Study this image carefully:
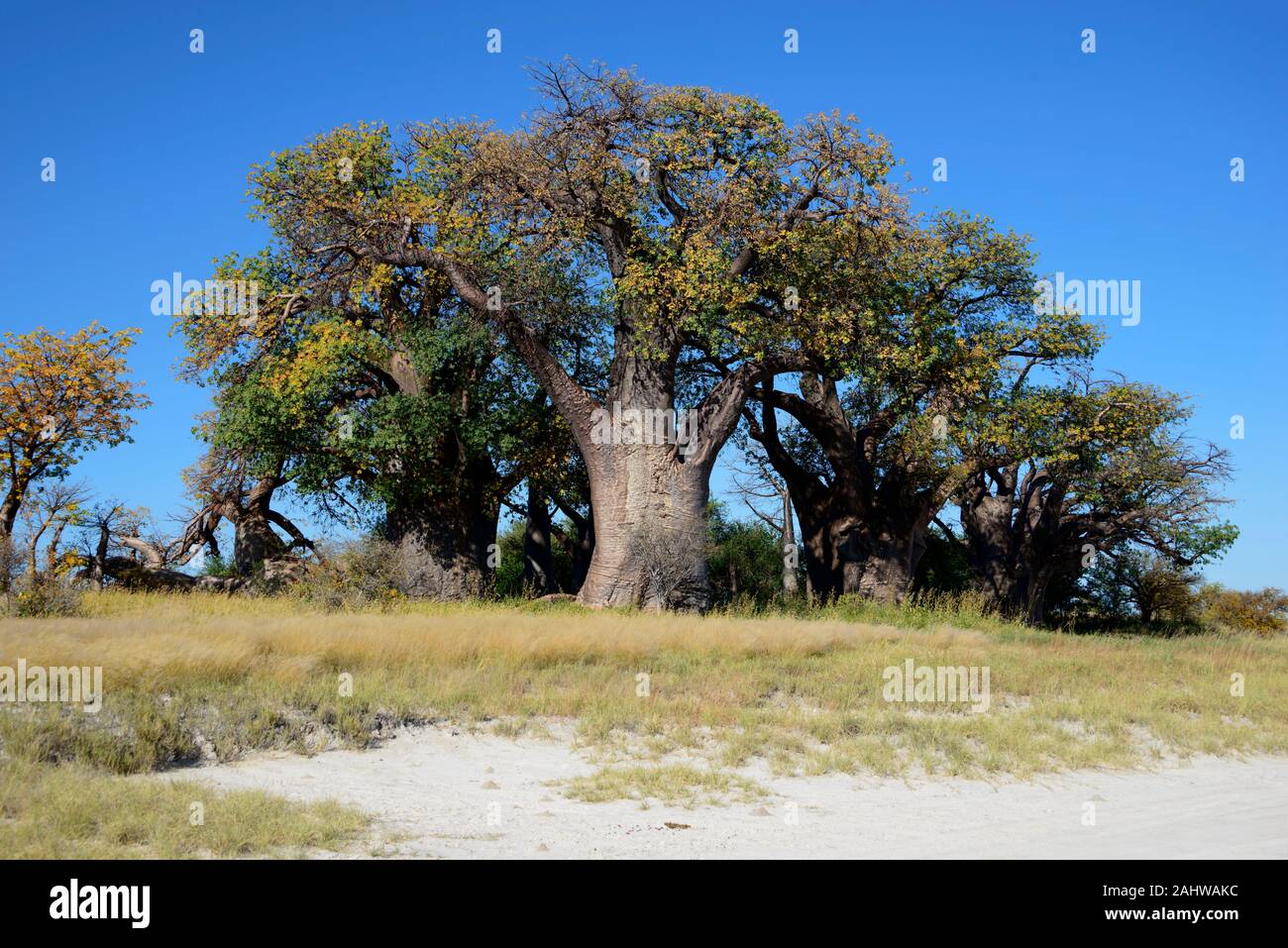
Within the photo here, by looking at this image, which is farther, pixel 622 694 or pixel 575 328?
pixel 575 328

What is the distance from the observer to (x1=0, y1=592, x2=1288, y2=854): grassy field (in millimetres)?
9383

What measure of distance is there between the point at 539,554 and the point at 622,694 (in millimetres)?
21038

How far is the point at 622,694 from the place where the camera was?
1291 centimetres

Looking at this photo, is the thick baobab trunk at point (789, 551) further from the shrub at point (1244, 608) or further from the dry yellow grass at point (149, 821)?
the dry yellow grass at point (149, 821)

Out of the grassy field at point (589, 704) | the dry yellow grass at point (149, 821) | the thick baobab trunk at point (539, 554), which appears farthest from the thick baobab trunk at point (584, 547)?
the dry yellow grass at point (149, 821)

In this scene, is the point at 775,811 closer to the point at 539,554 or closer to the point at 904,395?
the point at 904,395

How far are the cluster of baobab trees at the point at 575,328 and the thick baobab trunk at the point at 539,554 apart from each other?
5.58 metres

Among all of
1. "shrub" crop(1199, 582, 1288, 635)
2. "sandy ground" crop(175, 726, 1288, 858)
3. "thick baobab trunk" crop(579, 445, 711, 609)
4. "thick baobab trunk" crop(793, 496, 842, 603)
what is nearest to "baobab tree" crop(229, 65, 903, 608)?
"thick baobab trunk" crop(579, 445, 711, 609)

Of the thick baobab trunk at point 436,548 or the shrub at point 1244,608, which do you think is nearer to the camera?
the thick baobab trunk at point 436,548

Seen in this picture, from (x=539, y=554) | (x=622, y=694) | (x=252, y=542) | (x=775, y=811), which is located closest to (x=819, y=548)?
(x=539, y=554)

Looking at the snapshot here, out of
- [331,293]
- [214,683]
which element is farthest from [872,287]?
[214,683]

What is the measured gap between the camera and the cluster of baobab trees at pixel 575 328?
907 inches
